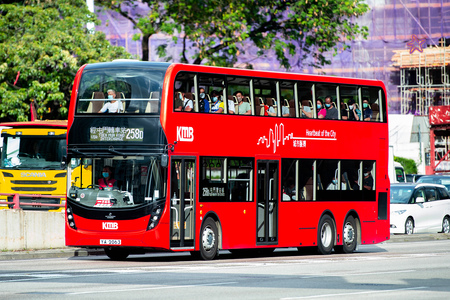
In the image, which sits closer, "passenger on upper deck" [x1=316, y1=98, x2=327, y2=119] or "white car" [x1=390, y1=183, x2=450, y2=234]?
"passenger on upper deck" [x1=316, y1=98, x2=327, y2=119]

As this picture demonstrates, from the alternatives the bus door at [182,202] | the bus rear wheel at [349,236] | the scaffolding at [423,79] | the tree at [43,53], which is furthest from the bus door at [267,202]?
the scaffolding at [423,79]

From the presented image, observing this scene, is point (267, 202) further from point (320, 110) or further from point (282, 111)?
point (320, 110)

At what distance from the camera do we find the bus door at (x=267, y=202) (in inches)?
783

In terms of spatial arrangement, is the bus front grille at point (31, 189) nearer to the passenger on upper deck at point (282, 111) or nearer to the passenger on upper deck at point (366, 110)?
the passenger on upper deck at point (282, 111)

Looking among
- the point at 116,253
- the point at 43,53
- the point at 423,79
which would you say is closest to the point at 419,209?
the point at 116,253

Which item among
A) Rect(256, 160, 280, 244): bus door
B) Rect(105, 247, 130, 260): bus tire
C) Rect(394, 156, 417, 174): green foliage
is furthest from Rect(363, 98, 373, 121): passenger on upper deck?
Rect(394, 156, 417, 174): green foliage

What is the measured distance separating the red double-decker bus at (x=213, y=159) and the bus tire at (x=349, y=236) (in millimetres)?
31

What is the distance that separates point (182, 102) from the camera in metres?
18.0

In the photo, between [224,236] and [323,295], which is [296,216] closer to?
[224,236]

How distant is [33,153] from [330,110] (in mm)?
9322

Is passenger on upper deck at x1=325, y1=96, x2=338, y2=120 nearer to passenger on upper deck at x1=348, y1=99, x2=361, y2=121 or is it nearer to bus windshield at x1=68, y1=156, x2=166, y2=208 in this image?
passenger on upper deck at x1=348, y1=99, x2=361, y2=121

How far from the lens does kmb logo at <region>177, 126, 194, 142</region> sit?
58.4 feet

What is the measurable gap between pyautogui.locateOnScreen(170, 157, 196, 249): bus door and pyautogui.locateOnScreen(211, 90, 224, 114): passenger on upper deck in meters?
1.31

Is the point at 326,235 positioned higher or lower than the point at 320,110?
lower
